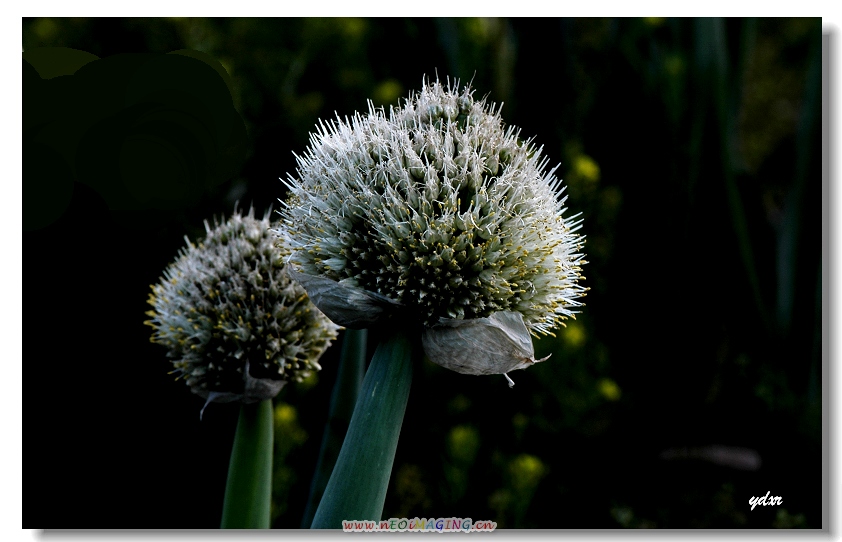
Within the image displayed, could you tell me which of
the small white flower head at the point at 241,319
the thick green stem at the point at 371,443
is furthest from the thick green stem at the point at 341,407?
the thick green stem at the point at 371,443

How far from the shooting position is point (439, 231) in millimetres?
647

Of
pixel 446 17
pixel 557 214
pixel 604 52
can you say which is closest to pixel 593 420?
pixel 604 52

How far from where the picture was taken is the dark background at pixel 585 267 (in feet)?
3.48

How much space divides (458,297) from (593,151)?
1167 mm

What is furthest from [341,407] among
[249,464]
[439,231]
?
[439,231]

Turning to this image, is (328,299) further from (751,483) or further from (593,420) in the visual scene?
(593,420)

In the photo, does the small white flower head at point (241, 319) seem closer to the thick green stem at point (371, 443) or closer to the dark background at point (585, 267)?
the thick green stem at point (371, 443)

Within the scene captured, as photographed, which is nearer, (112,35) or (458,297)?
(458,297)

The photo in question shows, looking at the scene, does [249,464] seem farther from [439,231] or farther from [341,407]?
[439,231]

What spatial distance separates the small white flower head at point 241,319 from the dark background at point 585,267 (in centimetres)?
24

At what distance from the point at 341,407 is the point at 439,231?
32 cm

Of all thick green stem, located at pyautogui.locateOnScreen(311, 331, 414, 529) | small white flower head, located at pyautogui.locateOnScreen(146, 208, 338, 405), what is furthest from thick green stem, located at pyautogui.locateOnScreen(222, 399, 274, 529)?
thick green stem, located at pyautogui.locateOnScreen(311, 331, 414, 529)

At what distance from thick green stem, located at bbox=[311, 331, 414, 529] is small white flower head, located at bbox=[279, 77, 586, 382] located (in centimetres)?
4

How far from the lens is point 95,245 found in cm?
115
